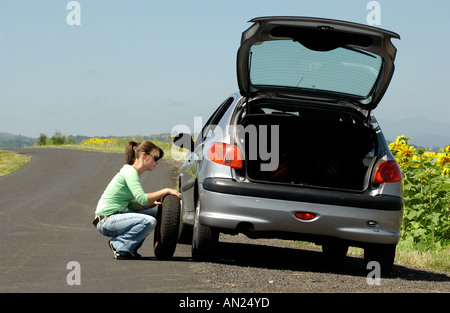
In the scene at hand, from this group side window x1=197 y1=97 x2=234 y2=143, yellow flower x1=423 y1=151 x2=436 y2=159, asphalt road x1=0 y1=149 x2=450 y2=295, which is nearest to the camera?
asphalt road x1=0 y1=149 x2=450 y2=295

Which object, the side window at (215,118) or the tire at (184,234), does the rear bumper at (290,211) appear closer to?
the side window at (215,118)

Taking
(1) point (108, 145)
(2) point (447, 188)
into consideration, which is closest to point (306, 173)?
(2) point (447, 188)

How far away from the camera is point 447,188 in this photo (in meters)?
11.5

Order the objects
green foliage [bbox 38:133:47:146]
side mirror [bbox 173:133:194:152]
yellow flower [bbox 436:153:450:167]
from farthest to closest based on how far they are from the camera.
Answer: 1. green foliage [bbox 38:133:47:146]
2. yellow flower [bbox 436:153:450:167]
3. side mirror [bbox 173:133:194:152]

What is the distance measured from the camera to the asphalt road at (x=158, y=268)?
6.68 meters

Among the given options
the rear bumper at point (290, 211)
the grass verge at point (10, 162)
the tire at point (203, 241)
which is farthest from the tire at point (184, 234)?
the grass verge at point (10, 162)

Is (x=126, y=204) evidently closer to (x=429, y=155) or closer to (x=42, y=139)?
(x=429, y=155)

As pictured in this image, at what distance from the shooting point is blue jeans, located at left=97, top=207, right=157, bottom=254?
8430 mm

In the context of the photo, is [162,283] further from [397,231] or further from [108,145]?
[108,145]

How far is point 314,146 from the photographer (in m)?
8.81

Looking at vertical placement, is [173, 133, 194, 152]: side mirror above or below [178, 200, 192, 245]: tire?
above

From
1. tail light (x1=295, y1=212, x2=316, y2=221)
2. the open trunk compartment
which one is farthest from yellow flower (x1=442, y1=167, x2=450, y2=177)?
tail light (x1=295, y1=212, x2=316, y2=221)

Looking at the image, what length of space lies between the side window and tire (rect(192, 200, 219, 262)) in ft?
4.10

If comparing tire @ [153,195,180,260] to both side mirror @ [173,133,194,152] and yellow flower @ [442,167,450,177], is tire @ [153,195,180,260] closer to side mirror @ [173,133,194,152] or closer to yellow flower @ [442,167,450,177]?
side mirror @ [173,133,194,152]
